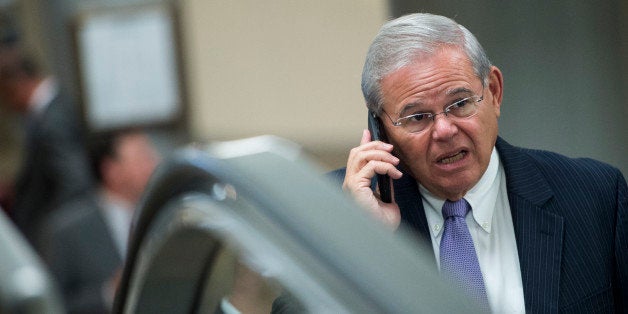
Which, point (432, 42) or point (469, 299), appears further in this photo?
point (432, 42)

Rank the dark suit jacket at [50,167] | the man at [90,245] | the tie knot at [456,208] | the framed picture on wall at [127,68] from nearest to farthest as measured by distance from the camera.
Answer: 1. the tie knot at [456,208]
2. the man at [90,245]
3. the dark suit jacket at [50,167]
4. the framed picture on wall at [127,68]

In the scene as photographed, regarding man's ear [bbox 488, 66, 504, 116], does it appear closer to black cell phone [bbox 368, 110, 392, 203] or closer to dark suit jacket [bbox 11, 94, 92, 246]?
black cell phone [bbox 368, 110, 392, 203]

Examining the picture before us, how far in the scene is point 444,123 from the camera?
3203mm

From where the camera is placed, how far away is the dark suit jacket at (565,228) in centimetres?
321

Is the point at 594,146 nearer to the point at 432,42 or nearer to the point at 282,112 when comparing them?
the point at 282,112

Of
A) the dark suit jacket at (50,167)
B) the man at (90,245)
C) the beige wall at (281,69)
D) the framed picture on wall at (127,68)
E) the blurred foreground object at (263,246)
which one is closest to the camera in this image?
the blurred foreground object at (263,246)

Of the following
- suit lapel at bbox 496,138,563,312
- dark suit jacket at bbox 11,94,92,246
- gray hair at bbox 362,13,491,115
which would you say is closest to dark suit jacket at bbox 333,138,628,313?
suit lapel at bbox 496,138,563,312

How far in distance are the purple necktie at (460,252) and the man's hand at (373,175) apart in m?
0.12

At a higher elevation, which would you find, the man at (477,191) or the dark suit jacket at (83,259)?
the man at (477,191)

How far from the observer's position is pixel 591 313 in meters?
3.22

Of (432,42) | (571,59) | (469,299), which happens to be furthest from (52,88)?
(469,299)

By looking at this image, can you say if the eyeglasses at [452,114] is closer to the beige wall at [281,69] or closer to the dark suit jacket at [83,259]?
the dark suit jacket at [83,259]

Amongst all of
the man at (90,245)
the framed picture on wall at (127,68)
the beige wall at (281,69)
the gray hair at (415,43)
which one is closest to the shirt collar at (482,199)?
the gray hair at (415,43)

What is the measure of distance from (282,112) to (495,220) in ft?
14.9
